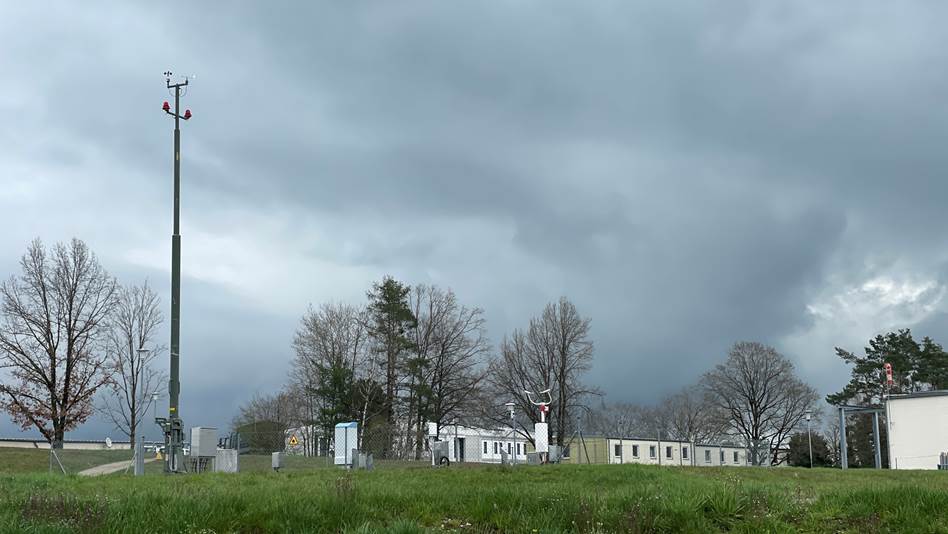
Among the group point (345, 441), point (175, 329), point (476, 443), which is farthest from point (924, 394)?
point (175, 329)

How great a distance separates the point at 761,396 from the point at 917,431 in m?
34.1

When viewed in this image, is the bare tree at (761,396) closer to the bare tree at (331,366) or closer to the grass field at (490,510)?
the bare tree at (331,366)

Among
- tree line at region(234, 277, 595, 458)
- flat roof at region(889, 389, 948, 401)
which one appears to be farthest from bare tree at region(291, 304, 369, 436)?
flat roof at region(889, 389, 948, 401)

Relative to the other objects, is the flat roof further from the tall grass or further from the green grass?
the green grass

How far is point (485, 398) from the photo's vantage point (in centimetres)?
6000

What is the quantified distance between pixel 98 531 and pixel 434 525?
3369 mm

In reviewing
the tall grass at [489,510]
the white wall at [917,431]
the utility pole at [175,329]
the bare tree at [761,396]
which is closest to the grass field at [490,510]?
the tall grass at [489,510]

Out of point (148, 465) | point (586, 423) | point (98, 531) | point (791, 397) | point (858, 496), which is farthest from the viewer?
point (791, 397)

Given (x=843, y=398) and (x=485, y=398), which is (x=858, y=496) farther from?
(x=843, y=398)

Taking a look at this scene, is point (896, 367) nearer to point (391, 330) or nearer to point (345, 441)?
point (391, 330)

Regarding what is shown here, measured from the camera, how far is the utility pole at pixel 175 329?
88.3 feet

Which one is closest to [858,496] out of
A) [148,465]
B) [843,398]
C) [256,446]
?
[148,465]

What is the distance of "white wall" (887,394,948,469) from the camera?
41.1 metres

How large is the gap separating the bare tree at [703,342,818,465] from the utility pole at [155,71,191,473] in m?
58.4
